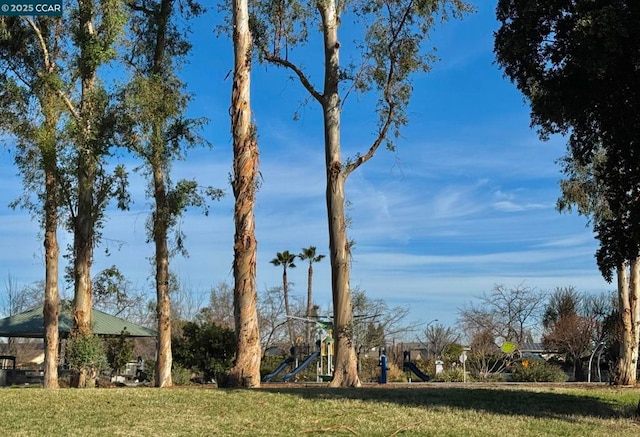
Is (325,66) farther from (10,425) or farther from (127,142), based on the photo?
(10,425)

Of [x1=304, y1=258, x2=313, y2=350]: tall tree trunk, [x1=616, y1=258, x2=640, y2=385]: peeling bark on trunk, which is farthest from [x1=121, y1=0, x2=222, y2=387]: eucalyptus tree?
[x1=304, y1=258, x2=313, y2=350]: tall tree trunk

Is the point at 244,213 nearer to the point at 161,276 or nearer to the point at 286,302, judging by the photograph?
the point at 161,276

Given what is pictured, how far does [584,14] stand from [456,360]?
28947mm

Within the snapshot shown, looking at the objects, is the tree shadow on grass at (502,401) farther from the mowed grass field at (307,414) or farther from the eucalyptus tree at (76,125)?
the eucalyptus tree at (76,125)

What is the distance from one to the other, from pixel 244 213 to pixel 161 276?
607 cm

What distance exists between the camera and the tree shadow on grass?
1001 cm

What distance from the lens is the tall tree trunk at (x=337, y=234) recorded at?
16.8 meters

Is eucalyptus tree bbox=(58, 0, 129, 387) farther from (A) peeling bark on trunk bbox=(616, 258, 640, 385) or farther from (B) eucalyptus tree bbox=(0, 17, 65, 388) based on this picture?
(A) peeling bark on trunk bbox=(616, 258, 640, 385)

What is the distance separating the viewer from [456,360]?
3634 cm

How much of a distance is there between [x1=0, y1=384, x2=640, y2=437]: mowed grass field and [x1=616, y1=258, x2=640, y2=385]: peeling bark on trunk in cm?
1008

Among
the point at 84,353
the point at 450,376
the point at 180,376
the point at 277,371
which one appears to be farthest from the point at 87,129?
the point at 450,376

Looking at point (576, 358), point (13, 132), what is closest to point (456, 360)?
point (576, 358)

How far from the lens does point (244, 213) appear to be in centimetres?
1454

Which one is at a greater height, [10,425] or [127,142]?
[127,142]
